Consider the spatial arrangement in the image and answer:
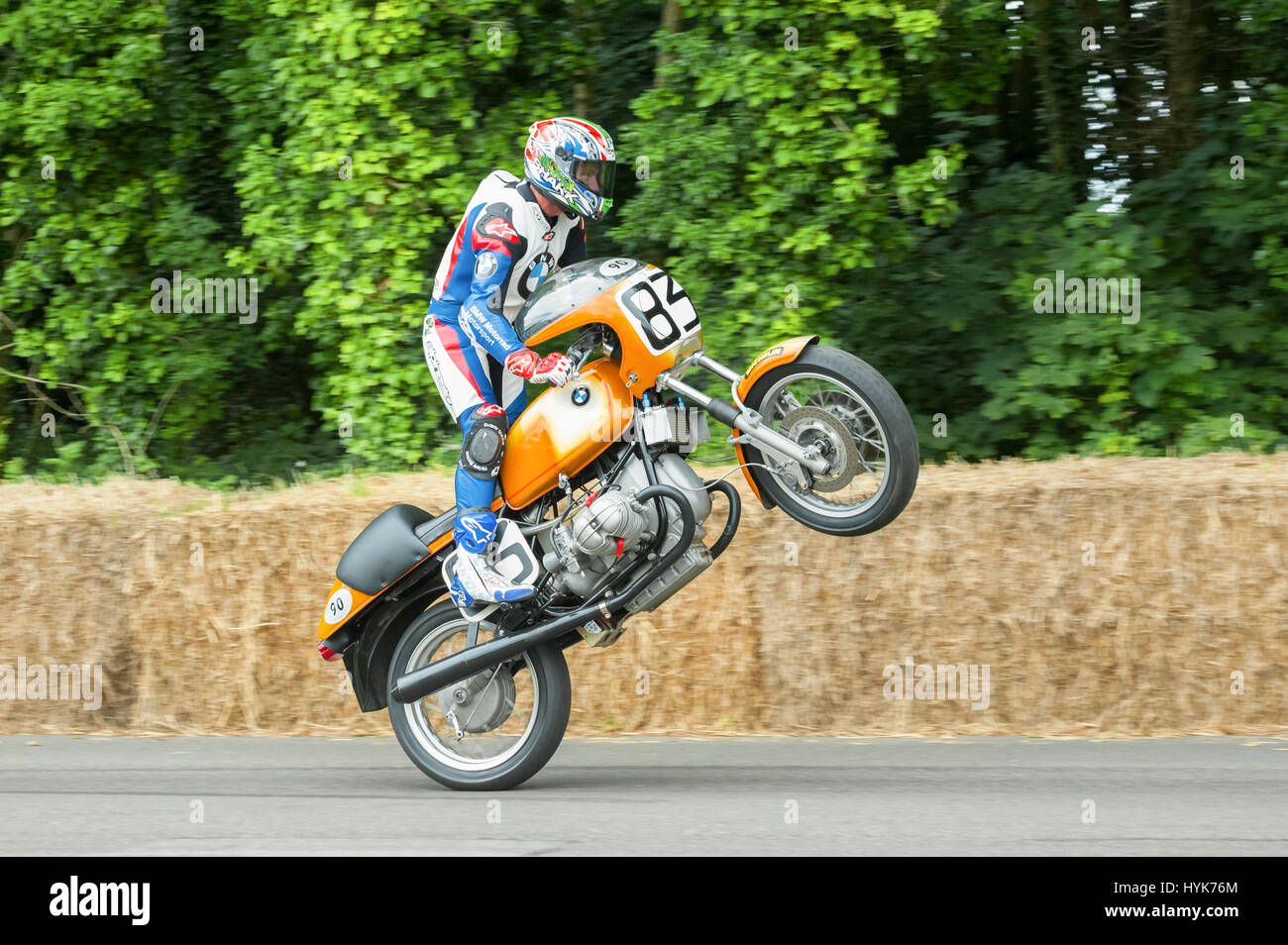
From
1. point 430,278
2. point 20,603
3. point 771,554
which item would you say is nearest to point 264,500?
point 20,603

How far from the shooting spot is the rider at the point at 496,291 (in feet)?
19.2

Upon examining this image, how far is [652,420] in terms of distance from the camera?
5789mm

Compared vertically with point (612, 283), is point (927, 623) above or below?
below

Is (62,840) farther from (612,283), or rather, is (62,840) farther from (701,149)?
(701,149)

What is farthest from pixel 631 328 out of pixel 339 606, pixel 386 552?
pixel 339 606

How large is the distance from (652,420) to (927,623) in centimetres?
224

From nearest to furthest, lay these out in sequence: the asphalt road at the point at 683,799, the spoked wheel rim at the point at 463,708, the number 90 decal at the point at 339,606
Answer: the asphalt road at the point at 683,799
the spoked wheel rim at the point at 463,708
the number 90 decal at the point at 339,606

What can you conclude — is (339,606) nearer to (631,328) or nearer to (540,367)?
(540,367)

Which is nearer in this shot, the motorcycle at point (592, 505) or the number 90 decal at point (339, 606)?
the motorcycle at point (592, 505)

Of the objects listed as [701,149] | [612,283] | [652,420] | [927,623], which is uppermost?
[701,149]

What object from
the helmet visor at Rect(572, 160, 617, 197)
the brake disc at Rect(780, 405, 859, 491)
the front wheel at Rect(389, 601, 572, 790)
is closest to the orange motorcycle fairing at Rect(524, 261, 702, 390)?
the helmet visor at Rect(572, 160, 617, 197)

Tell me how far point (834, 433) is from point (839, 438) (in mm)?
27

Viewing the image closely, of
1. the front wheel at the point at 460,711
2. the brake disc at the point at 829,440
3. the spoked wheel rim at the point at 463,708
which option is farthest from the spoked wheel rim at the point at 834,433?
the spoked wheel rim at the point at 463,708

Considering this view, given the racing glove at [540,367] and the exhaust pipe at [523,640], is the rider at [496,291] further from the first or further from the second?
the exhaust pipe at [523,640]
